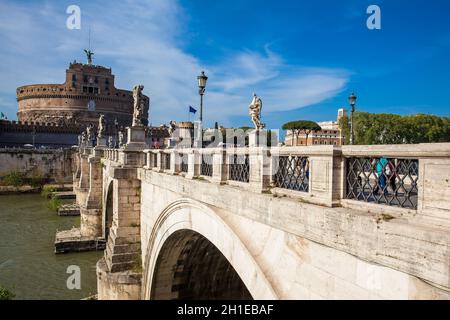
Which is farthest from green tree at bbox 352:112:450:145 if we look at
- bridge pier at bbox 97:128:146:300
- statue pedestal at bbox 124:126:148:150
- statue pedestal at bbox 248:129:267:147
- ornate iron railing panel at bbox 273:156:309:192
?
ornate iron railing panel at bbox 273:156:309:192

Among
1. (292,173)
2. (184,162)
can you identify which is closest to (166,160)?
(184,162)

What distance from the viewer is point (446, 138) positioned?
3966cm

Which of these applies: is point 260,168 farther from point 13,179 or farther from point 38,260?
point 13,179

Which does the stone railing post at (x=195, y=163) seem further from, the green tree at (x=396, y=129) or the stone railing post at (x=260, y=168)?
the green tree at (x=396, y=129)

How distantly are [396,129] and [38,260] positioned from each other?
35.8 m

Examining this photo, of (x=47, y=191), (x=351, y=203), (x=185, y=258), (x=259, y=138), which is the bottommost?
(x=47, y=191)

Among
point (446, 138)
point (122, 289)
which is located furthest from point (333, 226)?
point (446, 138)

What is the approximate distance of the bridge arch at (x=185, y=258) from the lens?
8.07m

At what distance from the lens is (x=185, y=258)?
1156 centimetres

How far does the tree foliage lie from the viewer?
122ft

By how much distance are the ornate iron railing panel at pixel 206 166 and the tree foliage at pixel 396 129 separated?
106 feet

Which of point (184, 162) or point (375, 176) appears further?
point (184, 162)

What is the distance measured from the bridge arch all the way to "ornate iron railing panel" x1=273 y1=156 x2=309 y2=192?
187 centimetres

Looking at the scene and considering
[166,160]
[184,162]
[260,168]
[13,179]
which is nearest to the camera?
[260,168]
